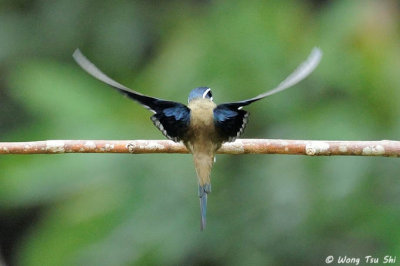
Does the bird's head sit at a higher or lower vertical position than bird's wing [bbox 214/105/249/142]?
higher

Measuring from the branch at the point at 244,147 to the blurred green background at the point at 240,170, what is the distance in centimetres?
75

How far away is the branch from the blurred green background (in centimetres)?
75

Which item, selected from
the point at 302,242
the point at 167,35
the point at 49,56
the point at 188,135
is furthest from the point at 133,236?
the point at 49,56

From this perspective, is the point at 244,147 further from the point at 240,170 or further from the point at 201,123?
the point at 240,170

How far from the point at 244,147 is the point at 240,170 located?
0.95 m

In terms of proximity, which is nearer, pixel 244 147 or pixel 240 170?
pixel 244 147

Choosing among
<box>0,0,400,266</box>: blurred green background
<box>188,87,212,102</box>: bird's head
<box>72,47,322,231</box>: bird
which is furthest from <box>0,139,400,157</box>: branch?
<box>0,0,400,266</box>: blurred green background

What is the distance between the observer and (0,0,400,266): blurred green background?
4.13 metres

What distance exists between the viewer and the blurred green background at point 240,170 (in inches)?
163

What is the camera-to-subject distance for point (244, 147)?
336cm

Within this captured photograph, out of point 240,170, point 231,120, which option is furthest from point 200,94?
point 240,170

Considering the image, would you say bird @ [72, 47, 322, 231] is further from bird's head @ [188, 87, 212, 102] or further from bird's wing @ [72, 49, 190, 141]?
bird's head @ [188, 87, 212, 102]

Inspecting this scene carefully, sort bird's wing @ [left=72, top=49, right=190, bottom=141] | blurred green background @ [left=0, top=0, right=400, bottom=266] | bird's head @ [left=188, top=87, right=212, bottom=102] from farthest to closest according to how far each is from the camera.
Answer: blurred green background @ [left=0, top=0, right=400, bottom=266] < bird's head @ [left=188, top=87, right=212, bottom=102] < bird's wing @ [left=72, top=49, right=190, bottom=141]

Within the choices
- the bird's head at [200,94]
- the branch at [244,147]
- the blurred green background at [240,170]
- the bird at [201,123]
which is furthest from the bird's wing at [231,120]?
the blurred green background at [240,170]
